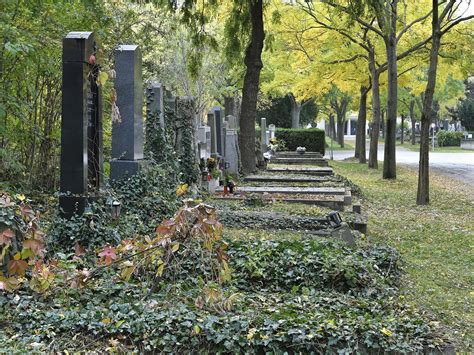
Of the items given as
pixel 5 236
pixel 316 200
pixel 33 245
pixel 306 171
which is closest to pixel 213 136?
pixel 306 171

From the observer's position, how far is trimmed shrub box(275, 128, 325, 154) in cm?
3697

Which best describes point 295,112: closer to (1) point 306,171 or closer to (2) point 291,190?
(1) point 306,171

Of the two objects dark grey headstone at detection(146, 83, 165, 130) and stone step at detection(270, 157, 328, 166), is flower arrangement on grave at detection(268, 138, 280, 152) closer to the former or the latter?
stone step at detection(270, 157, 328, 166)

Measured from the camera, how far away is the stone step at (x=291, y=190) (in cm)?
1457

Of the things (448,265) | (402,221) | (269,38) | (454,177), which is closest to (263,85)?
(454,177)

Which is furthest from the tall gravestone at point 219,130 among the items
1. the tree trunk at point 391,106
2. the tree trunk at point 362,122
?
the tree trunk at point 362,122

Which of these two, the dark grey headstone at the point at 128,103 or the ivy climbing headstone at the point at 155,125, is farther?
the ivy climbing headstone at the point at 155,125

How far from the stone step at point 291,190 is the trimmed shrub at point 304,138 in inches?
846

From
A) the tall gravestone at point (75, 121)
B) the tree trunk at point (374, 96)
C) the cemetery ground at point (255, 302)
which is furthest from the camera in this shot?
the tree trunk at point (374, 96)

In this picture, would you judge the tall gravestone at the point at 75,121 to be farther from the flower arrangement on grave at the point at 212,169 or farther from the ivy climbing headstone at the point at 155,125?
the flower arrangement on grave at the point at 212,169

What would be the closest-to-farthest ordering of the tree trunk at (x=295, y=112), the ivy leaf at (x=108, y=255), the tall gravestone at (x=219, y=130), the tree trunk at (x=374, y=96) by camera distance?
the ivy leaf at (x=108, y=255) → the tall gravestone at (x=219, y=130) → the tree trunk at (x=374, y=96) → the tree trunk at (x=295, y=112)

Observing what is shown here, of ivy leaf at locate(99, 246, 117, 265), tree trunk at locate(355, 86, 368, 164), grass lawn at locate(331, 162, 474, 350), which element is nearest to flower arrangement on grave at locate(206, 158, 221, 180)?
grass lawn at locate(331, 162, 474, 350)

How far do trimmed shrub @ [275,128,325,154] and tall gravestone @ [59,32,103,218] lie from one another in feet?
97.2

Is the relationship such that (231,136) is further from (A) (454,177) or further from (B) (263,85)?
(B) (263,85)
